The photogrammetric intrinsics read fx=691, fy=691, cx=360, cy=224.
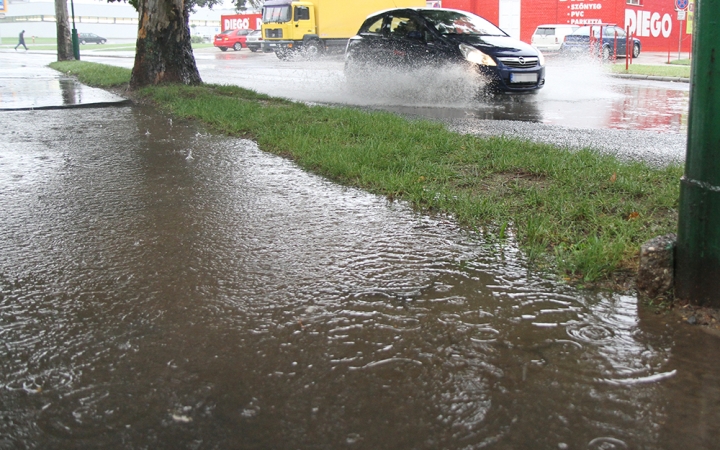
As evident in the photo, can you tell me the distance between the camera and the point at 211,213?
4.66 metres

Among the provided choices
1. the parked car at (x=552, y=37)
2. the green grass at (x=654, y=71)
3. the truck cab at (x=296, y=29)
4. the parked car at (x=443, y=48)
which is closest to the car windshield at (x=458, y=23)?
the parked car at (x=443, y=48)

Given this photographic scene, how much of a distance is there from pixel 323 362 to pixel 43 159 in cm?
512

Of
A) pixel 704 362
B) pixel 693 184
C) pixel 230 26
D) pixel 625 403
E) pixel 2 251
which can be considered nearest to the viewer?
pixel 625 403

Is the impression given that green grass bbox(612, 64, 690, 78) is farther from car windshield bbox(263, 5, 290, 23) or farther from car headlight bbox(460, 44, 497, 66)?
car windshield bbox(263, 5, 290, 23)

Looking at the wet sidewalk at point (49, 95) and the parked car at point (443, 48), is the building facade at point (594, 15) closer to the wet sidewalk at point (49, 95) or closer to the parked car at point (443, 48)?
the parked car at point (443, 48)

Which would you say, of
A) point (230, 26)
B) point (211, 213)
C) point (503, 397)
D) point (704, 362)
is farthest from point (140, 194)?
point (230, 26)

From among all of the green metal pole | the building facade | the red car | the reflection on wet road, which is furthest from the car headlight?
the red car

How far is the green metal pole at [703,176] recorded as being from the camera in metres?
2.78

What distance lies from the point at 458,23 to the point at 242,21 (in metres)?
40.2

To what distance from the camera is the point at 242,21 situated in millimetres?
50094

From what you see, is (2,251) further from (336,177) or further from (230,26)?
(230,26)

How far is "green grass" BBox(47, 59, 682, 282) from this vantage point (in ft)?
12.5

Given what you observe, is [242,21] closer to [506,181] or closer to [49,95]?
[49,95]

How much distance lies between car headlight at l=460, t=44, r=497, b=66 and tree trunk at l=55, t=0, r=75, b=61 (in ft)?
61.5
